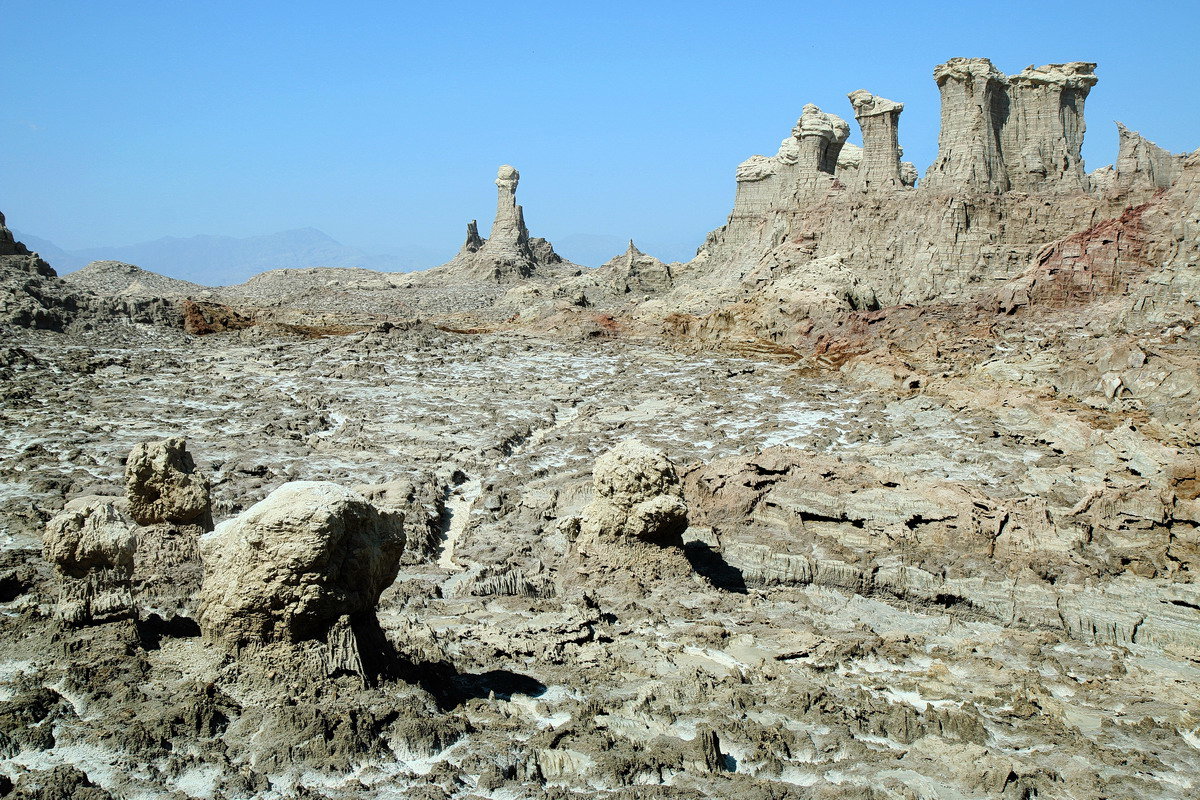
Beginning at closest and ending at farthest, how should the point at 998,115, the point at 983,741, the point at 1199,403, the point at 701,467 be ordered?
the point at 983,741 → the point at 701,467 → the point at 1199,403 → the point at 998,115

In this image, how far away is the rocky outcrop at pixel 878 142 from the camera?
28.8 m

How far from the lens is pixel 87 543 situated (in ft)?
20.4

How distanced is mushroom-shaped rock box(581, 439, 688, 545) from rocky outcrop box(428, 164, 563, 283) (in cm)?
3895

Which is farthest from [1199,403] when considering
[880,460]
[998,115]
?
[998,115]

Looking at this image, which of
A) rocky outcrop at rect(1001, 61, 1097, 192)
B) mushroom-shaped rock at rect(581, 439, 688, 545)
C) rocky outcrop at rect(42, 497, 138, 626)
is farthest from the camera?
rocky outcrop at rect(1001, 61, 1097, 192)

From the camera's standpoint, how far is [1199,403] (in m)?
13.2

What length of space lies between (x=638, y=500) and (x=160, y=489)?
397 centimetres

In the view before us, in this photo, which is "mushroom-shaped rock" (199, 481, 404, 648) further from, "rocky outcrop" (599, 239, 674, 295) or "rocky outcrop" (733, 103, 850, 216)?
"rocky outcrop" (599, 239, 674, 295)

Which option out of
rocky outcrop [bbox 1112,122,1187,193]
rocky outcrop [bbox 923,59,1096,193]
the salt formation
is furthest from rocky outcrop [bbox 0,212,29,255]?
rocky outcrop [bbox 1112,122,1187,193]

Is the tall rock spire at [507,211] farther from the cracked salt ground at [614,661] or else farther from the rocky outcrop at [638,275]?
the cracked salt ground at [614,661]

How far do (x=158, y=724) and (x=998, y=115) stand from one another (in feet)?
91.1

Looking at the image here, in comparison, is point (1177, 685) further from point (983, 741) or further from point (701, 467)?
point (701, 467)

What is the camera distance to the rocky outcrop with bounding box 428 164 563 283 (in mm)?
47812

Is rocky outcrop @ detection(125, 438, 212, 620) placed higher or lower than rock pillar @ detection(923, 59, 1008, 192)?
lower
